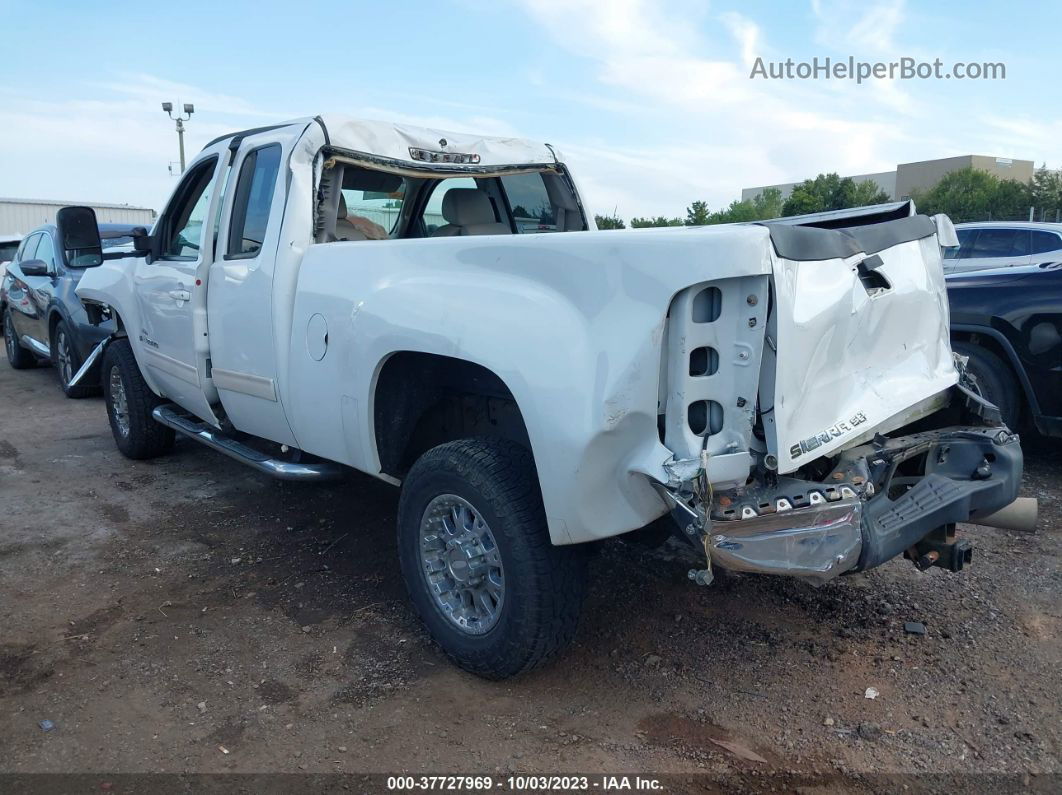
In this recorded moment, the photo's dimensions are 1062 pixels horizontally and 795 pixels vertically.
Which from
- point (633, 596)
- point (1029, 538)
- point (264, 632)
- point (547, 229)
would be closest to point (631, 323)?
point (633, 596)

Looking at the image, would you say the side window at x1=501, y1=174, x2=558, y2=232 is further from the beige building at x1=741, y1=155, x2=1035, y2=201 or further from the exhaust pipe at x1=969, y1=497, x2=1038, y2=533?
the beige building at x1=741, y1=155, x2=1035, y2=201

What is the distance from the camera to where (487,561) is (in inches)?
130

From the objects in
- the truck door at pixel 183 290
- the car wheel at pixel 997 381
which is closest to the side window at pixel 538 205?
the truck door at pixel 183 290

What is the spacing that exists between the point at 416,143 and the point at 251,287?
1267 mm

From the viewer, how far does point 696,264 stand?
2.63 m

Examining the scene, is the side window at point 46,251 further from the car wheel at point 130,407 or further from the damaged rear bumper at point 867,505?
the damaged rear bumper at point 867,505

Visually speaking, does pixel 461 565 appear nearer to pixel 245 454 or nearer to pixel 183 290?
pixel 245 454

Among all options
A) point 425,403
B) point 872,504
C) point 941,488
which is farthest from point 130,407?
point 941,488

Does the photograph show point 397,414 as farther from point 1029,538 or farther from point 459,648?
point 1029,538

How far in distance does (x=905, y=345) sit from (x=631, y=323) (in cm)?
143

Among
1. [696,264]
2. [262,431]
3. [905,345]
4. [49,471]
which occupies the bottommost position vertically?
[49,471]

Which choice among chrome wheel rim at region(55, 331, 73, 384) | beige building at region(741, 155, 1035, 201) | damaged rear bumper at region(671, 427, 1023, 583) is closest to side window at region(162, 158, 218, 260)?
damaged rear bumper at region(671, 427, 1023, 583)

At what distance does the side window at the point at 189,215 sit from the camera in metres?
5.17

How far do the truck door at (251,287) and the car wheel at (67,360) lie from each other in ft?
16.8
